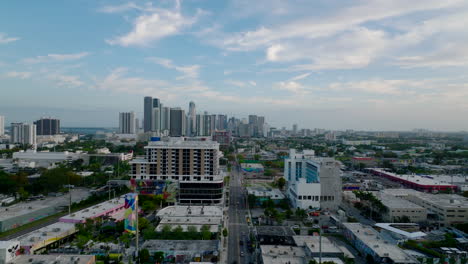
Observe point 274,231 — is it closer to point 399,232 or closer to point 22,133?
point 399,232

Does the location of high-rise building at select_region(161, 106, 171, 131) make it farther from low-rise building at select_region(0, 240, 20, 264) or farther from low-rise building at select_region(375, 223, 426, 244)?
low-rise building at select_region(0, 240, 20, 264)

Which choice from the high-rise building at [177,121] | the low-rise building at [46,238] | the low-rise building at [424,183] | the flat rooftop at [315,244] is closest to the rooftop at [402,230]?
the flat rooftop at [315,244]

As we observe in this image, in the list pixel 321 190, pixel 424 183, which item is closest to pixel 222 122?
pixel 424 183

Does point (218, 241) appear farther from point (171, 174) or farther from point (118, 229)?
point (171, 174)

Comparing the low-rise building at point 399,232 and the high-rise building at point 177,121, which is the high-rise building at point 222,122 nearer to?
the high-rise building at point 177,121

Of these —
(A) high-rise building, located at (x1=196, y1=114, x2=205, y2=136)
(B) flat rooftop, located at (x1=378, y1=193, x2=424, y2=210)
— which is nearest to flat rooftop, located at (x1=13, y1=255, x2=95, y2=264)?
(B) flat rooftop, located at (x1=378, y1=193, x2=424, y2=210)

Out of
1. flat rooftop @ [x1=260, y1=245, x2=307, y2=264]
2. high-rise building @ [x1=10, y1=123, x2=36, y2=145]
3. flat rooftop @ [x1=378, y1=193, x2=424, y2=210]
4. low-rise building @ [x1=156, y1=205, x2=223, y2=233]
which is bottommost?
flat rooftop @ [x1=260, y1=245, x2=307, y2=264]
